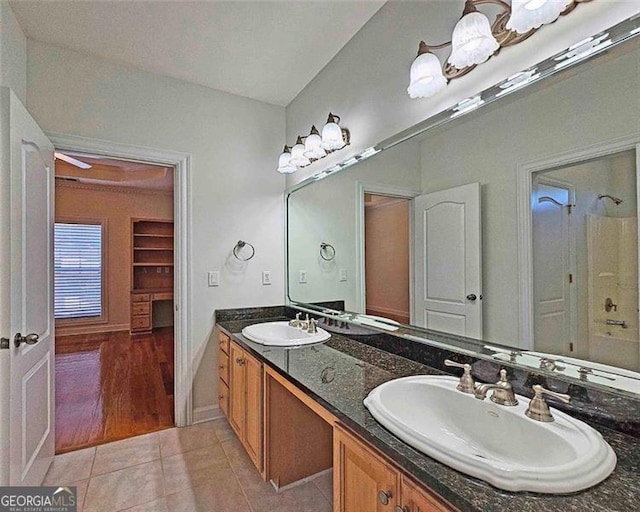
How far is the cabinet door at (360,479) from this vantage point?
90 cm

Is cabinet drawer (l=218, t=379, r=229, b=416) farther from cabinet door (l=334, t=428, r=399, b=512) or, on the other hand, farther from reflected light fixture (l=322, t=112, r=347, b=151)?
reflected light fixture (l=322, t=112, r=347, b=151)

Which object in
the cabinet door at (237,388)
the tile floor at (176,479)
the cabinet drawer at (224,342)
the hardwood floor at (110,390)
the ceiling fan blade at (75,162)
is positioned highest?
the ceiling fan blade at (75,162)

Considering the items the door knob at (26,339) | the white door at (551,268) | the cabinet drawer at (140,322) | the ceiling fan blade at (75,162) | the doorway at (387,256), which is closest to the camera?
the white door at (551,268)

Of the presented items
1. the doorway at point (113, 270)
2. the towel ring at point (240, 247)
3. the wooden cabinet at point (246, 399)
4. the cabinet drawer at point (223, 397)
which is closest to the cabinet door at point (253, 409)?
the wooden cabinet at point (246, 399)

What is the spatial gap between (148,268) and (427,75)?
6.19 metres

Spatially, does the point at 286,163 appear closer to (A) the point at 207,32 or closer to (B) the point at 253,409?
(A) the point at 207,32

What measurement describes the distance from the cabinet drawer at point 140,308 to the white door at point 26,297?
395 cm

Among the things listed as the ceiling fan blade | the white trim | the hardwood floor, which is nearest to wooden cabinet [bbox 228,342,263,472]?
the hardwood floor

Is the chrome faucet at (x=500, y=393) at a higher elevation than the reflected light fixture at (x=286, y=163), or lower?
lower

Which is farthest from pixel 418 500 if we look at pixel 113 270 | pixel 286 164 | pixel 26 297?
pixel 113 270

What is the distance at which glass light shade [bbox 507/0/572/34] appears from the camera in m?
0.99

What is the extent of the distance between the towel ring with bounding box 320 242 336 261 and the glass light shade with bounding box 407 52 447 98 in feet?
3.84

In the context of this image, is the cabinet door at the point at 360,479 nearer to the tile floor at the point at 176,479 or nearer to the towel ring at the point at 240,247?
the tile floor at the point at 176,479

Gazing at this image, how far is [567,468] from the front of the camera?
0.73 m
